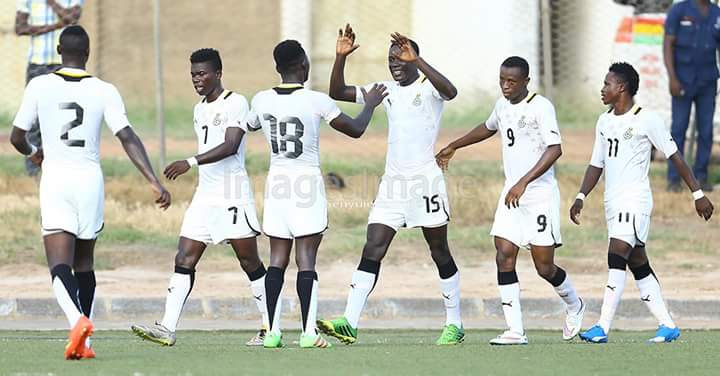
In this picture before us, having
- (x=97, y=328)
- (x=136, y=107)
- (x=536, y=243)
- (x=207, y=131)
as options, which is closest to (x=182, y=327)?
(x=97, y=328)

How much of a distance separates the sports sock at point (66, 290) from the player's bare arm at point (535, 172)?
Answer: 3014 mm

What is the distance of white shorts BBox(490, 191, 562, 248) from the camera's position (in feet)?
38.0

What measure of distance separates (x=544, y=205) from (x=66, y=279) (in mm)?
3334

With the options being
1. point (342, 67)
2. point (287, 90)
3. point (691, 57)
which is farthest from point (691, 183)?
point (691, 57)

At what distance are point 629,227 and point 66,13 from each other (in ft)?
27.5

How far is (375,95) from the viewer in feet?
37.6

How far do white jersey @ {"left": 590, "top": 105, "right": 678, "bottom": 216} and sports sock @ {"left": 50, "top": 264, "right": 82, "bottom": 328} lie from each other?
12.4 feet

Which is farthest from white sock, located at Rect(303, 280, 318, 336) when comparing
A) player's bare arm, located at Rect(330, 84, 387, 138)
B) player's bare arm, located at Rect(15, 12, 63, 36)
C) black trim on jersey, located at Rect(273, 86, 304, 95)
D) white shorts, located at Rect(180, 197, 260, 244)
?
player's bare arm, located at Rect(15, 12, 63, 36)

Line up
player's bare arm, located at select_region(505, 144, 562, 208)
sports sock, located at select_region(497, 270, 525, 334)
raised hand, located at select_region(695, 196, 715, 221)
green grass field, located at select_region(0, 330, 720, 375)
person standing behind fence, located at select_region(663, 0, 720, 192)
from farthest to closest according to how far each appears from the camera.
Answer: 1. person standing behind fence, located at select_region(663, 0, 720, 192)
2. raised hand, located at select_region(695, 196, 715, 221)
3. sports sock, located at select_region(497, 270, 525, 334)
4. player's bare arm, located at select_region(505, 144, 562, 208)
5. green grass field, located at select_region(0, 330, 720, 375)

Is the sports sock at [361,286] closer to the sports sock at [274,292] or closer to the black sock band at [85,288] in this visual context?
the sports sock at [274,292]

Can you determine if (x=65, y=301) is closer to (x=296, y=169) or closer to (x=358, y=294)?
(x=296, y=169)

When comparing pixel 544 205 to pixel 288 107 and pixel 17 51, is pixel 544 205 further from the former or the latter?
pixel 17 51

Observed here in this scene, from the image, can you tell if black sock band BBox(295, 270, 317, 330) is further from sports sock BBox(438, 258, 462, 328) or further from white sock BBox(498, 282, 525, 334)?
white sock BBox(498, 282, 525, 334)

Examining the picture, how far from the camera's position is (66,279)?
33.8 ft
